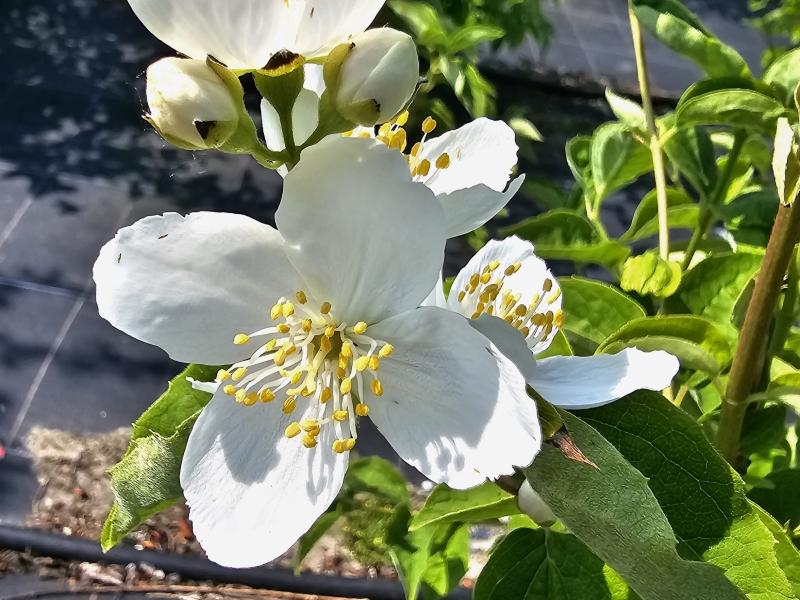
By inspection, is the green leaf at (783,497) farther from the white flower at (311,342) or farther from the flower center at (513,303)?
the white flower at (311,342)

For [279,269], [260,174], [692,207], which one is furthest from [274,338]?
[260,174]

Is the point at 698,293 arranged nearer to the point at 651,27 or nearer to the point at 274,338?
the point at 651,27

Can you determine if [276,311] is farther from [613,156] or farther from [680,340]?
[613,156]

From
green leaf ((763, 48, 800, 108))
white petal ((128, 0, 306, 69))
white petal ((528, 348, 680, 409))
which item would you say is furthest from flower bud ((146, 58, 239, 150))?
green leaf ((763, 48, 800, 108))

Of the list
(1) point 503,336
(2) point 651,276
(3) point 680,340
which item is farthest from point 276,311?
(2) point 651,276

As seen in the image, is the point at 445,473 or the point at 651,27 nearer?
the point at 445,473
